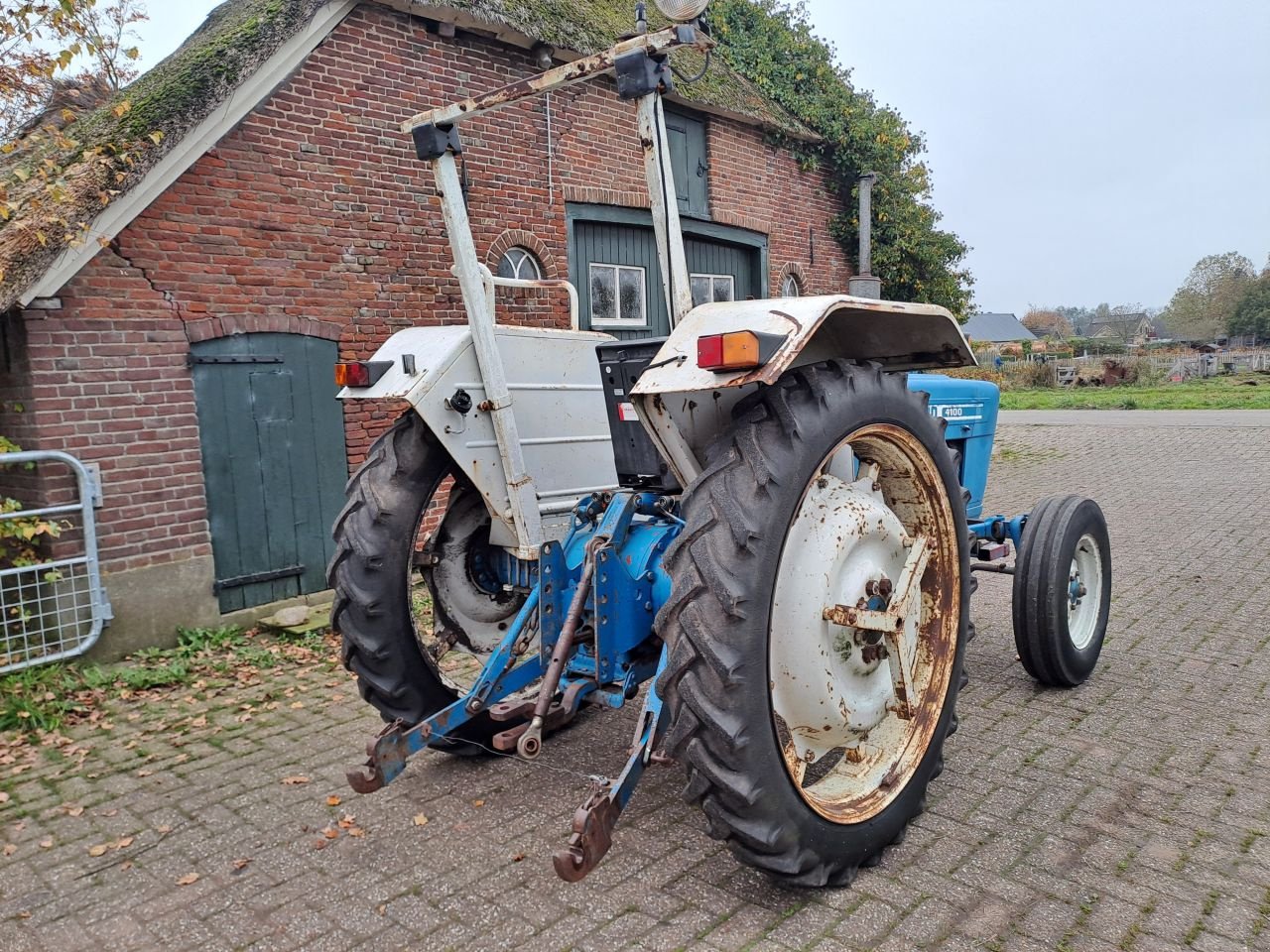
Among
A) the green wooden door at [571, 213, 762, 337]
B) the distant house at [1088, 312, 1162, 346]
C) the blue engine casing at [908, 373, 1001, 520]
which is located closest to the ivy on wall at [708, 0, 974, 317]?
the green wooden door at [571, 213, 762, 337]

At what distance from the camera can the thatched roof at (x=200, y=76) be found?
4.95 metres

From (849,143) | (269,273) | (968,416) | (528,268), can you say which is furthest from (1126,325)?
(269,273)

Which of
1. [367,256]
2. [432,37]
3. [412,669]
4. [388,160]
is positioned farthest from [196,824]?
[432,37]

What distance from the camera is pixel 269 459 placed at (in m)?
6.00

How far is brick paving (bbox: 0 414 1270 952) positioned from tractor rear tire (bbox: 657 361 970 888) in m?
0.25

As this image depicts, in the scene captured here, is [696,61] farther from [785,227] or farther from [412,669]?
[412,669]

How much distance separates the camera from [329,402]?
6285 millimetres

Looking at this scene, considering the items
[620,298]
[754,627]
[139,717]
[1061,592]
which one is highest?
[620,298]

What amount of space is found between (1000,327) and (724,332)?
71.3 metres

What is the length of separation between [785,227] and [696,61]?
205cm

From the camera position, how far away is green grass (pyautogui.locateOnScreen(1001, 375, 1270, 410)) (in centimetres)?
2020

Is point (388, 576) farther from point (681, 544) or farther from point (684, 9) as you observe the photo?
point (684, 9)

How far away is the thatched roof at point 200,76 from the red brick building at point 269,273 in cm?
3

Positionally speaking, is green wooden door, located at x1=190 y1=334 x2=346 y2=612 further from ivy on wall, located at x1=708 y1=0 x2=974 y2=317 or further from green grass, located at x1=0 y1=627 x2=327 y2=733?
ivy on wall, located at x1=708 y1=0 x2=974 y2=317
